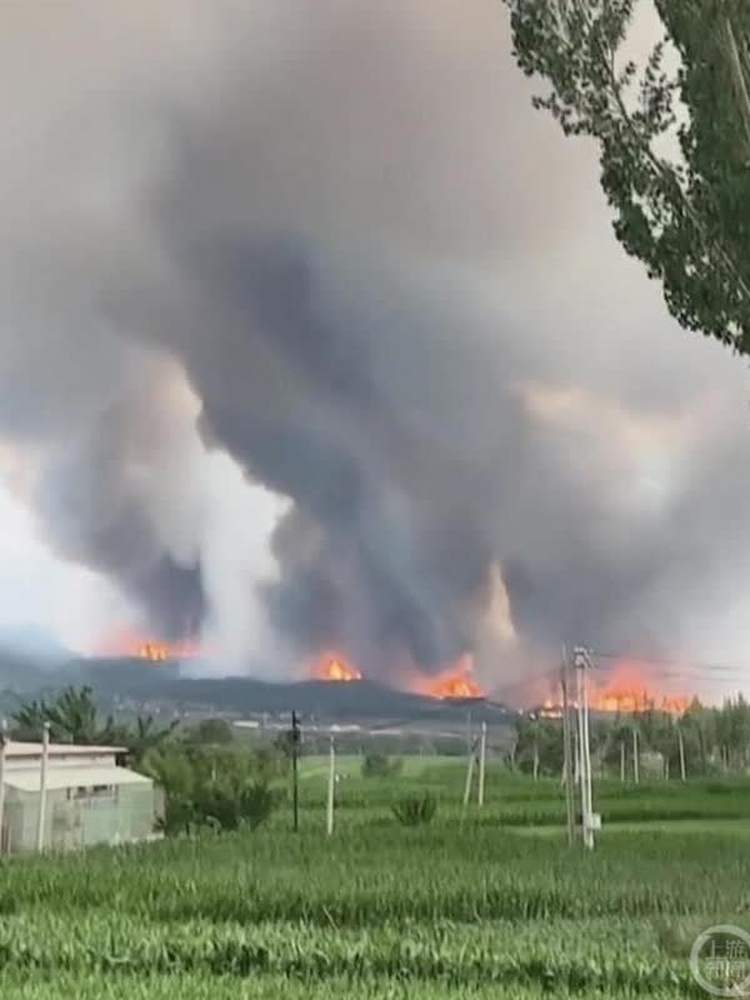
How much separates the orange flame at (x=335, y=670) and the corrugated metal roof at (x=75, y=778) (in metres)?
0.57

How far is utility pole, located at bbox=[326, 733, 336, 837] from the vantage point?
3.75m

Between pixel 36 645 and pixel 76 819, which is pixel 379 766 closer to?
pixel 76 819

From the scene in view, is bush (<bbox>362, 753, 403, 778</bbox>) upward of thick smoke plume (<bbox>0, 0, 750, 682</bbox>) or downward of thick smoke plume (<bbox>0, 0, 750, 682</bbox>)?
downward

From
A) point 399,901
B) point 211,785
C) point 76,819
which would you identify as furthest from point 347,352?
point 399,901

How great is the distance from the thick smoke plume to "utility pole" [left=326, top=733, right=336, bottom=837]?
33 centimetres

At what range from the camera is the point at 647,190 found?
407cm

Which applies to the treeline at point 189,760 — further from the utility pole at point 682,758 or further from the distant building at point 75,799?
the utility pole at point 682,758

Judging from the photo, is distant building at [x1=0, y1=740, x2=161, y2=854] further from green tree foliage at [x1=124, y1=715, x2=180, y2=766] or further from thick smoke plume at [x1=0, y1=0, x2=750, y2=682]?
thick smoke plume at [x1=0, y1=0, x2=750, y2=682]

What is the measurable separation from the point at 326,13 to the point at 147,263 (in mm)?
989

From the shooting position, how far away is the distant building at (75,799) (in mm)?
3496

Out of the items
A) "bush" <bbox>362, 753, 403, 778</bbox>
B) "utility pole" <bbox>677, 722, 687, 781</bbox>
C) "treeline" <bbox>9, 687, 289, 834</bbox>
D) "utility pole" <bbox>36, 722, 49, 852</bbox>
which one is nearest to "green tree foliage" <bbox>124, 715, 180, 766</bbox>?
"treeline" <bbox>9, 687, 289, 834</bbox>

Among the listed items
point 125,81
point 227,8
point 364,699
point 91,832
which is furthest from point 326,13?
point 91,832

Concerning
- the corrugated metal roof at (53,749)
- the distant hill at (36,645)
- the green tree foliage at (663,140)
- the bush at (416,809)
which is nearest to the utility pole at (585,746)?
the bush at (416,809)

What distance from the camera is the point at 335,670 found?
3889 mm
